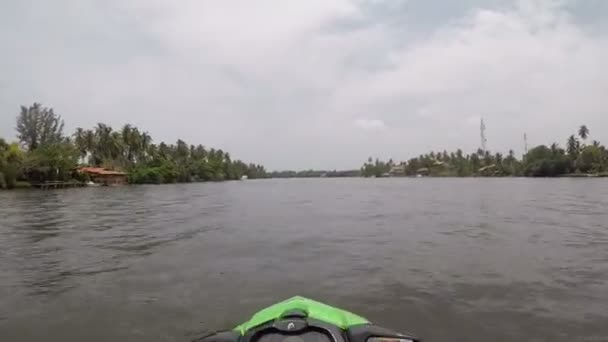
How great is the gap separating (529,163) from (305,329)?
112m

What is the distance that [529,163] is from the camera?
3937 inches

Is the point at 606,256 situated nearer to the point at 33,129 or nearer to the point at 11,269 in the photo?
the point at 11,269

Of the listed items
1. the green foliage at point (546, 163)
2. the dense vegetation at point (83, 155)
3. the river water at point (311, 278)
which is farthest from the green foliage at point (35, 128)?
the green foliage at point (546, 163)

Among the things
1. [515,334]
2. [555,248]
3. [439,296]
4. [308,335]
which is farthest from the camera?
[555,248]

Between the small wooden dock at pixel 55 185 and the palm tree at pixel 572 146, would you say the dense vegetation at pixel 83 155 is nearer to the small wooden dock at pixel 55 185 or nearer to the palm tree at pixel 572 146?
the small wooden dock at pixel 55 185

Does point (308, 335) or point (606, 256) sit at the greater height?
point (308, 335)

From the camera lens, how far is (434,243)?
11.5 meters

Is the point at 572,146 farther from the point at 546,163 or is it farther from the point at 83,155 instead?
the point at 83,155

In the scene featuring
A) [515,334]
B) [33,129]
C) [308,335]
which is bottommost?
[515,334]

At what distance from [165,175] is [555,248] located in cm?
8145

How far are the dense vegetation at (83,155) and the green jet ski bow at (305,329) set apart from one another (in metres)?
57.5

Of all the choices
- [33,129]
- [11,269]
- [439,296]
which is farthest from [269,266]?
[33,129]

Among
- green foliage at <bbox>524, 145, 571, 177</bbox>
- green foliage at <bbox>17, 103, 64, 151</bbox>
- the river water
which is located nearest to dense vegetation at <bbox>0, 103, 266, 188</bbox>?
green foliage at <bbox>17, 103, 64, 151</bbox>

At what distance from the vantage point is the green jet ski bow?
334 centimetres
